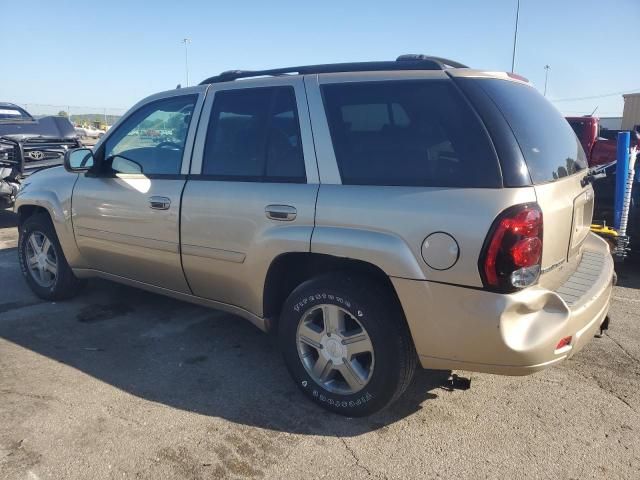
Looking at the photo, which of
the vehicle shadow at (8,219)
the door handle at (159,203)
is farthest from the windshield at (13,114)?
the door handle at (159,203)

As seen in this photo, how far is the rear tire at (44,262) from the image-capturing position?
477 centimetres

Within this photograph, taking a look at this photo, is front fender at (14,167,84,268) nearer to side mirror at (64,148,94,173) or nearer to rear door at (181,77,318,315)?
side mirror at (64,148,94,173)

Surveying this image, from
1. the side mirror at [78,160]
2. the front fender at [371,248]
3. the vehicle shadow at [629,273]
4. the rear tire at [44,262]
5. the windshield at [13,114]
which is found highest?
the windshield at [13,114]

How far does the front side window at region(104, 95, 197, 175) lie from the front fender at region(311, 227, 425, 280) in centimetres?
137

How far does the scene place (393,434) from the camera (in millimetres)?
2875

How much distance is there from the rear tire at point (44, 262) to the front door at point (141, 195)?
50cm

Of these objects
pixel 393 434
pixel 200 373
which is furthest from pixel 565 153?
pixel 200 373

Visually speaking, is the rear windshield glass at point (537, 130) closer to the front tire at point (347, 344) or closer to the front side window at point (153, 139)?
the front tire at point (347, 344)

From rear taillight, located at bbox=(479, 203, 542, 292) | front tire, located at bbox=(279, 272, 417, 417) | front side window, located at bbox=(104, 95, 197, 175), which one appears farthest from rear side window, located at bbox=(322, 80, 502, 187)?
front side window, located at bbox=(104, 95, 197, 175)

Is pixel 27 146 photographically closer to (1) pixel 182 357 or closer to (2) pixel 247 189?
(1) pixel 182 357

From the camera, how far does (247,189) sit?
3.26 m

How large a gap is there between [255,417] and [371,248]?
47.2 inches

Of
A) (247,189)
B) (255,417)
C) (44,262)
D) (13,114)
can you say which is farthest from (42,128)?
(255,417)

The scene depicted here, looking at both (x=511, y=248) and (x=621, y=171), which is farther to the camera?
(x=621, y=171)
